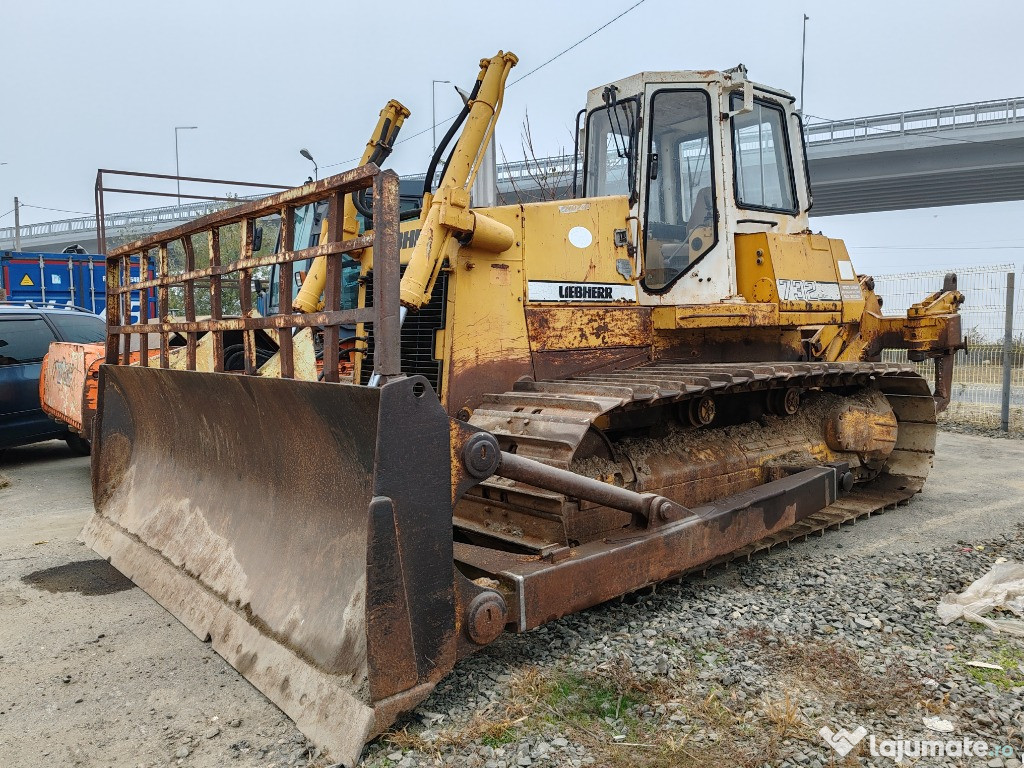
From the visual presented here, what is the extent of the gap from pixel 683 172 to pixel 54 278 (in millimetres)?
15011

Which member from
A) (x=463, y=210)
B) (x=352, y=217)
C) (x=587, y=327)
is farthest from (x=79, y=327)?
(x=587, y=327)

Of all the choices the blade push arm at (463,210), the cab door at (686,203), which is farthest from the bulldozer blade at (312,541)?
the cab door at (686,203)

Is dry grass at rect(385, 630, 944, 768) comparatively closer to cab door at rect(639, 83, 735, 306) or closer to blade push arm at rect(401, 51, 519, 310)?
blade push arm at rect(401, 51, 519, 310)

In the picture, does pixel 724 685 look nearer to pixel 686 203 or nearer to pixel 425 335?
pixel 425 335

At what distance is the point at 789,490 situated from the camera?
449 centimetres

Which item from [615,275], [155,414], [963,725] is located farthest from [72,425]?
[963,725]

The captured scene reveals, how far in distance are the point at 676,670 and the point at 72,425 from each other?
7.11 m

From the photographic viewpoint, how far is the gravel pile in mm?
2633

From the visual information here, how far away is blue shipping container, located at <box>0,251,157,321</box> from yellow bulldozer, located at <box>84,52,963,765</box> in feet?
40.2

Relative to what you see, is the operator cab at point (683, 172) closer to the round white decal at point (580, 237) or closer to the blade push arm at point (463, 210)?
the round white decal at point (580, 237)

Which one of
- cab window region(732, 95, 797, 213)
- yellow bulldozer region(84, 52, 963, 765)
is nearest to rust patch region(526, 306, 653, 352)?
yellow bulldozer region(84, 52, 963, 765)

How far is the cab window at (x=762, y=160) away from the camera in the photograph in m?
5.28

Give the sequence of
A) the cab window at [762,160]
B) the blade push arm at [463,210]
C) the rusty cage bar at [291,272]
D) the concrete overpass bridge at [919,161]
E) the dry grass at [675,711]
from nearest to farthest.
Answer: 1. the dry grass at [675,711]
2. the rusty cage bar at [291,272]
3. the blade push arm at [463,210]
4. the cab window at [762,160]
5. the concrete overpass bridge at [919,161]

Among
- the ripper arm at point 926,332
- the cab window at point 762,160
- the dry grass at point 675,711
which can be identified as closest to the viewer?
the dry grass at point 675,711
